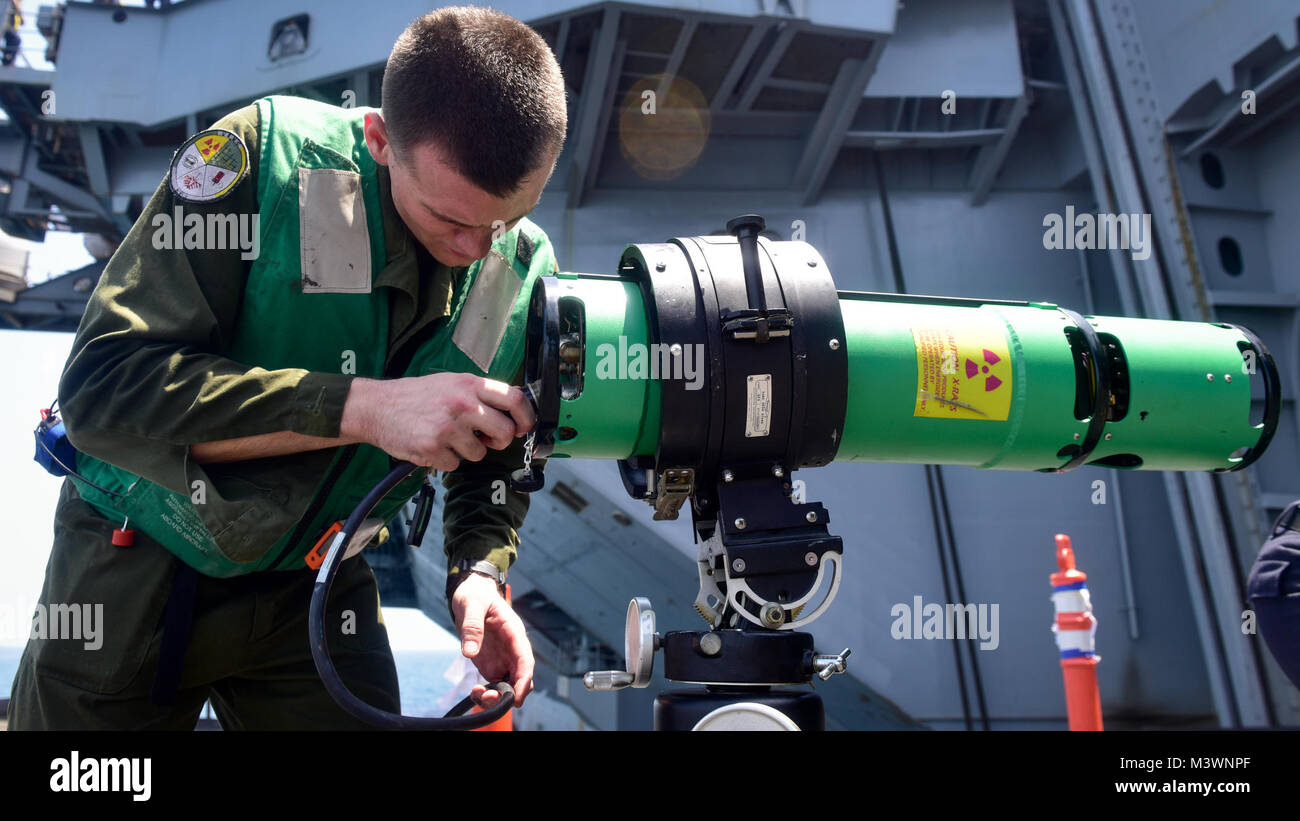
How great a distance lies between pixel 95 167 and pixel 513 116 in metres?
6.14

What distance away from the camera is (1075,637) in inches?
166

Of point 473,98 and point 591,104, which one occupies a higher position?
point 591,104

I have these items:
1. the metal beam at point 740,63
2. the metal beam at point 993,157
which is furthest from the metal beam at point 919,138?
the metal beam at point 740,63

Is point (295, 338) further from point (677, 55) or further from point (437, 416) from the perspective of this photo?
point (677, 55)

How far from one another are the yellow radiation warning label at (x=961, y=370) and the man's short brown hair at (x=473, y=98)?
2.32 ft

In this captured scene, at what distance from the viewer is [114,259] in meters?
1.38

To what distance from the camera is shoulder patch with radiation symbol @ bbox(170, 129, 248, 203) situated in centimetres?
140

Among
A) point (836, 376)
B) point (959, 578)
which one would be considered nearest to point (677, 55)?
point (959, 578)

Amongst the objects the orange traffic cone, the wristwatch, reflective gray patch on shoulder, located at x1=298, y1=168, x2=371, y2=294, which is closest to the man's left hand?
the wristwatch

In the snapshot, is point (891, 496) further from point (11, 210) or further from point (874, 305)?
A: point (11, 210)

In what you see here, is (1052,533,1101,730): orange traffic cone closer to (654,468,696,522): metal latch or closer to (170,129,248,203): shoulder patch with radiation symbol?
(654,468,696,522): metal latch

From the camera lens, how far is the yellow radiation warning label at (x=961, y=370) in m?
1.44

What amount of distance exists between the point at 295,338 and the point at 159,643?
21.8 inches

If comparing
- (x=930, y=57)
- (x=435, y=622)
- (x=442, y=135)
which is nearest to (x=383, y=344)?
(x=442, y=135)
